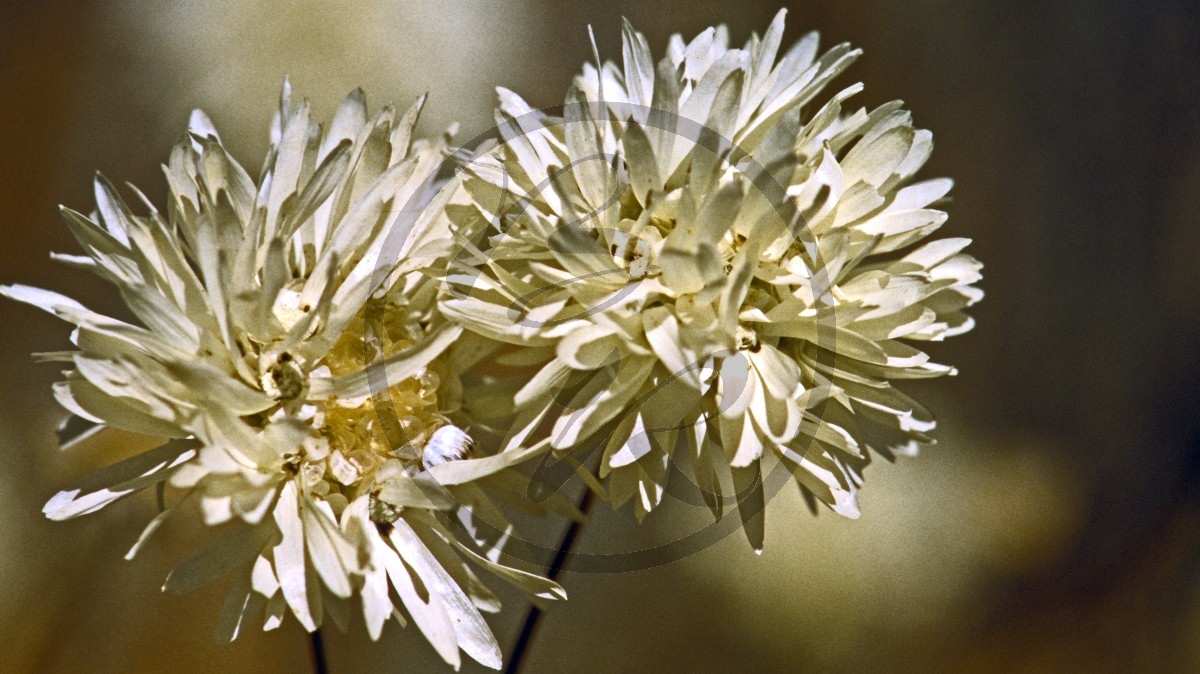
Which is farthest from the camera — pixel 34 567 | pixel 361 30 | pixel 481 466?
pixel 361 30

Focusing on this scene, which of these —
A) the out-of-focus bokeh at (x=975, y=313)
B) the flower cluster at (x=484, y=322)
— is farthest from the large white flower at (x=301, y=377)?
the out-of-focus bokeh at (x=975, y=313)

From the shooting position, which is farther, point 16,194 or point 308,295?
point 16,194

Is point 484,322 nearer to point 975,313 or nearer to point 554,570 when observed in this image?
point 554,570

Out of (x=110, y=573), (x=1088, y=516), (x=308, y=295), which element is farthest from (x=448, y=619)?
(x=1088, y=516)

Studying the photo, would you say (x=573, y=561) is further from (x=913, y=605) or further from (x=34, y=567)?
(x=34, y=567)

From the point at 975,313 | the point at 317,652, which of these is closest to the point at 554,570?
the point at 317,652

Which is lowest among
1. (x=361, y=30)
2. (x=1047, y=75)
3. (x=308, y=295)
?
(x=308, y=295)

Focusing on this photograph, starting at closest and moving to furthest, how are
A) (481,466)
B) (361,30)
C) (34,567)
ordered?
(481,466)
(34,567)
(361,30)

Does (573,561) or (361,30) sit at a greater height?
(361,30)

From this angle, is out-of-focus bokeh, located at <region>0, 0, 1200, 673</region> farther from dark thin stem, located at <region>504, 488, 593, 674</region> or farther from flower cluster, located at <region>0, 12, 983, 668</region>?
flower cluster, located at <region>0, 12, 983, 668</region>
